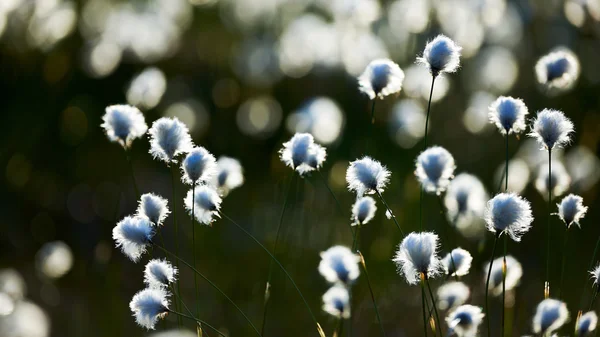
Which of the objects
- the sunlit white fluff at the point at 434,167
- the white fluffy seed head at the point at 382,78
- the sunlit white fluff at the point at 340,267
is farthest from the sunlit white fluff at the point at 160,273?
the white fluffy seed head at the point at 382,78

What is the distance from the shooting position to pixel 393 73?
136 cm

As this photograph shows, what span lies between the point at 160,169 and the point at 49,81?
804 millimetres

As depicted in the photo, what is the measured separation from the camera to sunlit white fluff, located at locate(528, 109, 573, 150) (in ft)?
3.99

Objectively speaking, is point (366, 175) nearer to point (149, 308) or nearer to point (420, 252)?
point (420, 252)

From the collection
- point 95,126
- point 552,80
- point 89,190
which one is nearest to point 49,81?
point 95,126

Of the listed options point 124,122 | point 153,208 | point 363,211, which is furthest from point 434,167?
point 124,122

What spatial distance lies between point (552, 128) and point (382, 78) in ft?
1.26

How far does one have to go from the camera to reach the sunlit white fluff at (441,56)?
1.24 meters

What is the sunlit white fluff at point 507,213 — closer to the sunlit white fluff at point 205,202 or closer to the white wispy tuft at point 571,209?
the white wispy tuft at point 571,209

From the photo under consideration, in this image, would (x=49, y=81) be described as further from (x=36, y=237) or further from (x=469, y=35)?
(x=469, y=35)

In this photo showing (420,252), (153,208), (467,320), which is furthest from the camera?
(153,208)

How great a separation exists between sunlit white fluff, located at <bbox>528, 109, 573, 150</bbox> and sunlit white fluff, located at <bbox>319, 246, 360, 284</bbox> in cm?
47

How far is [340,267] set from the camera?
1.08 metres

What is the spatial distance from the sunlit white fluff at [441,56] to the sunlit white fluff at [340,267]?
0.44 meters
